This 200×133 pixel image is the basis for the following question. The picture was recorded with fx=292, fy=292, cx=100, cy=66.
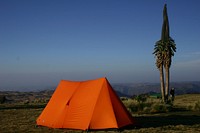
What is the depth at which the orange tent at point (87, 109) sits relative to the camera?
14.1 meters

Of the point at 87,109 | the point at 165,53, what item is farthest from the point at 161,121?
the point at 165,53

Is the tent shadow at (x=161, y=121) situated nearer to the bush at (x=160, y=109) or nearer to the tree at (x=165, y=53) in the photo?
the bush at (x=160, y=109)

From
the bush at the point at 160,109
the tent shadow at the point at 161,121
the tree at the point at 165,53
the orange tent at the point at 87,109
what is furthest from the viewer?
the tree at the point at 165,53

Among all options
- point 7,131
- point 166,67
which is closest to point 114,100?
point 7,131

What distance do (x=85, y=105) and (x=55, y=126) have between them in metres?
1.92

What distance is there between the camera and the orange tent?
14.1 meters

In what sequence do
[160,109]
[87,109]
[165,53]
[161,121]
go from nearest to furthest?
1. [87,109]
2. [161,121]
3. [160,109]
4. [165,53]

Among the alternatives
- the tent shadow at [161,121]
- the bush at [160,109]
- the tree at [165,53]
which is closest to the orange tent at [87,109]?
the tent shadow at [161,121]

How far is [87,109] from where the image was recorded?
47.6 ft

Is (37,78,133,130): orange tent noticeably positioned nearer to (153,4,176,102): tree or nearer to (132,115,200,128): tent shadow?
(132,115,200,128): tent shadow

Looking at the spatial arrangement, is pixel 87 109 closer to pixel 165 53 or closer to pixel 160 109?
pixel 160 109

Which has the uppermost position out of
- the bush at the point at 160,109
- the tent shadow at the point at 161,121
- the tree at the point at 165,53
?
the tree at the point at 165,53

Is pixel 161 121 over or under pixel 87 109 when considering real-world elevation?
under

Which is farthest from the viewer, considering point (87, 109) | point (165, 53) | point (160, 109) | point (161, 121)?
point (165, 53)
